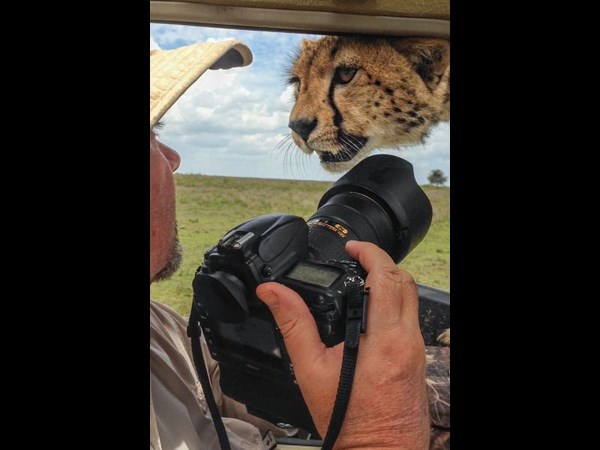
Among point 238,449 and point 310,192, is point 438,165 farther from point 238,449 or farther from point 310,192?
point 238,449

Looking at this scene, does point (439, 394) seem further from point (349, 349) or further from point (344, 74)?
point (344, 74)

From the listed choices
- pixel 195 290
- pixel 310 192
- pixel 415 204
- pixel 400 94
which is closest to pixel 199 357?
pixel 195 290

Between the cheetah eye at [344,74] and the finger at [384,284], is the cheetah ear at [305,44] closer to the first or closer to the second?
the cheetah eye at [344,74]

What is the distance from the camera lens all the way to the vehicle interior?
12 cm

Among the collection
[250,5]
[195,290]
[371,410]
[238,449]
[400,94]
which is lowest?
[238,449]

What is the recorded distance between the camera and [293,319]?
1162mm

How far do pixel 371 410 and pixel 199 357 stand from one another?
31cm

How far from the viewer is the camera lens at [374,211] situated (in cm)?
124

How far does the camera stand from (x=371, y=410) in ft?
3.93

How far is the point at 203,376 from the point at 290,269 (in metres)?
0.25

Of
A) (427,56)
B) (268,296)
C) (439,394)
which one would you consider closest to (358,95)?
(427,56)

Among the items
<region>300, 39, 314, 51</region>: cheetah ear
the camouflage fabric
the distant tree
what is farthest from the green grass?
<region>300, 39, 314, 51</region>: cheetah ear

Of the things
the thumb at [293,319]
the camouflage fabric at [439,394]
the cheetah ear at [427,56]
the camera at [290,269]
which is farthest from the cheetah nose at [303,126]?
the camouflage fabric at [439,394]

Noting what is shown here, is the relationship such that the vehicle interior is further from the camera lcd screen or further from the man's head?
the camera lcd screen
